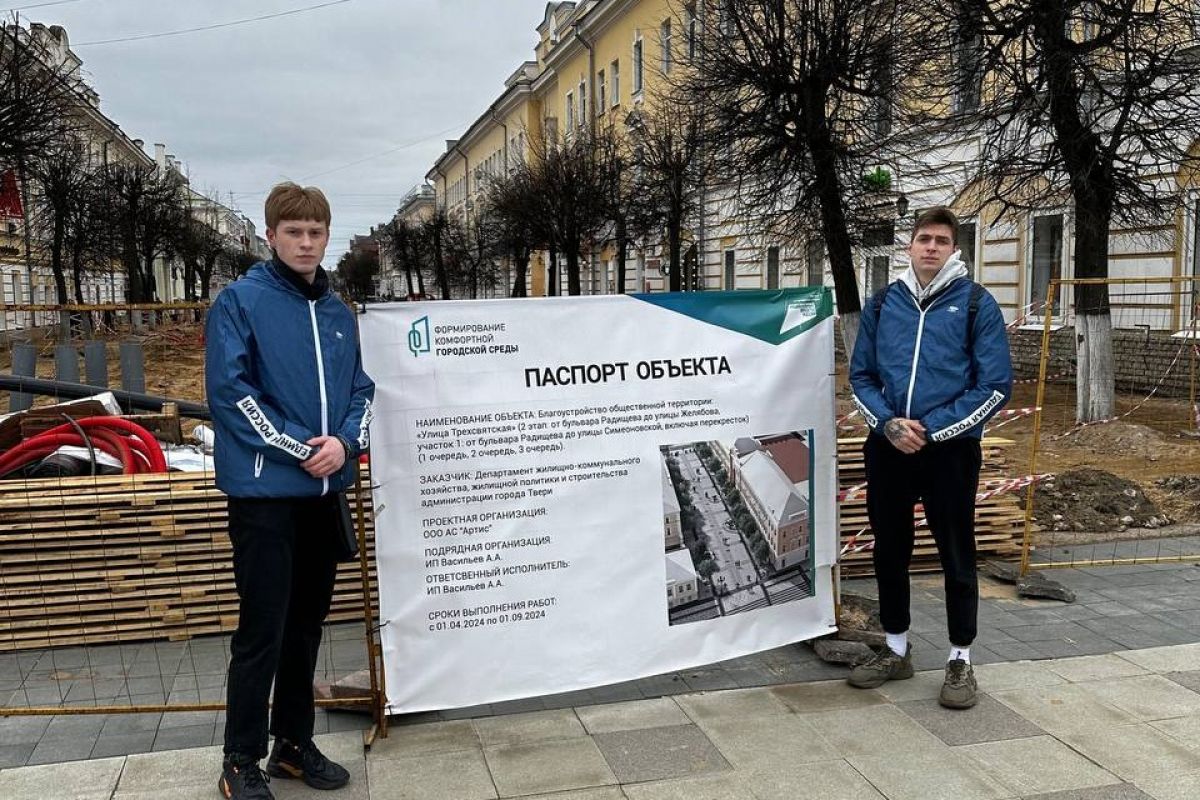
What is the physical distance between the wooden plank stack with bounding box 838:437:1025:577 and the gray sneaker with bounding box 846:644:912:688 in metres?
1.51

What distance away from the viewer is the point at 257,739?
3.25m

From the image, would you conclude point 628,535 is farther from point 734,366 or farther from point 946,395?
point 946,395

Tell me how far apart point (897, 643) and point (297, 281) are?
2981mm

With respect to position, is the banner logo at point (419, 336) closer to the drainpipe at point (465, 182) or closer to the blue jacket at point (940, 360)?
the blue jacket at point (940, 360)

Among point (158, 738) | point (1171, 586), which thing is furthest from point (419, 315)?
point (1171, 586)

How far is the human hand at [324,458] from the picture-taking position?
3.11m

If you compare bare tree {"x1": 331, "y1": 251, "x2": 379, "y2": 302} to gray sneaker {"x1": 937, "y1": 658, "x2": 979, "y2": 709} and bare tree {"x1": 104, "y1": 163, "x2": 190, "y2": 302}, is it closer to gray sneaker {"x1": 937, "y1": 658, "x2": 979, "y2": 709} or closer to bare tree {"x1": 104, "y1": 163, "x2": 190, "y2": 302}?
bare tree {"x1": 104, "y1": 163, "x2": 190, "y2": 302}

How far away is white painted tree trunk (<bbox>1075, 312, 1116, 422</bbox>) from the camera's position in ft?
41.4

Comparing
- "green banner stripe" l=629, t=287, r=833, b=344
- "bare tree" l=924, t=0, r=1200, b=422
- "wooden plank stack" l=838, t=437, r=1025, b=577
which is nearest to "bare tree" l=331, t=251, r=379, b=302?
"bare tree" l=924, t=0, r=1200, b=422

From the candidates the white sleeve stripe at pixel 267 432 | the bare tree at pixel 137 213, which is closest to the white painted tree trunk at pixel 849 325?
the white sleeve stripe at pixel 267 432

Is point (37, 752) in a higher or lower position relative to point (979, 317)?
lower

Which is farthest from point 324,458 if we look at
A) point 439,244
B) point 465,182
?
point 465,182

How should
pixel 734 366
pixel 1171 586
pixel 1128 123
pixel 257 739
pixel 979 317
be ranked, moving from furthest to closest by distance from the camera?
1. pixel 1128 123
2. pixel 1171 586
3. pixel 734 366
4. pixel 979 317
5. pixel 257 739

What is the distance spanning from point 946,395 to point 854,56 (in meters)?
11.3
